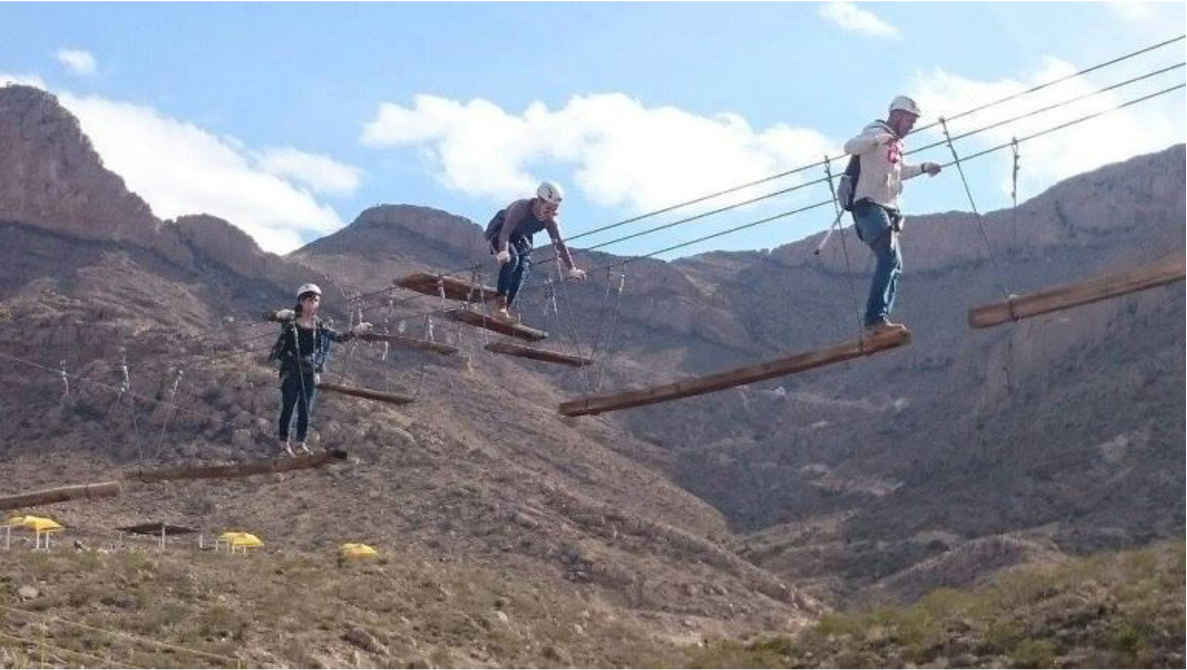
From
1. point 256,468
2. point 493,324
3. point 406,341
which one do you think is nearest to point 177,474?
point 256,468

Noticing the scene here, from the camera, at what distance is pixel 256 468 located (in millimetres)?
15766

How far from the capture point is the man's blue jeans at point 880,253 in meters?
12.6

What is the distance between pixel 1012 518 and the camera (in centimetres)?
5784

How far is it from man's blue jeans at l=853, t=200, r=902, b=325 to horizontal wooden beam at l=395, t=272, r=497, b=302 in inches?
215

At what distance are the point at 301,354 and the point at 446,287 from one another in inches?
75.7

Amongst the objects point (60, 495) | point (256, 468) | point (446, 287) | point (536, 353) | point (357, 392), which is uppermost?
point (446, 287)

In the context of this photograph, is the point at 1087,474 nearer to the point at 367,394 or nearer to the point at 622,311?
the point at 367,394

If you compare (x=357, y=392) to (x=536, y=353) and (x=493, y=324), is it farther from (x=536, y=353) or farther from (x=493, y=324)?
(x=536, y=353)

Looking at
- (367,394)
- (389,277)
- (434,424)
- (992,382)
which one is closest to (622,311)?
(389,277)

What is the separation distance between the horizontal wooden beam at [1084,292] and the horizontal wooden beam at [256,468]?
7173 mm

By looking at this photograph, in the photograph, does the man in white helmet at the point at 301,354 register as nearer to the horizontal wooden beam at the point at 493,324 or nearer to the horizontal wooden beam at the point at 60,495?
the horizontal wooden beam at the point at 493,324

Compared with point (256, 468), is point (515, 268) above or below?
above

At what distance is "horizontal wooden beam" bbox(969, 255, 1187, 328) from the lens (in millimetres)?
8867

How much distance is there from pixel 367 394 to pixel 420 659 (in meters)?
16.3
